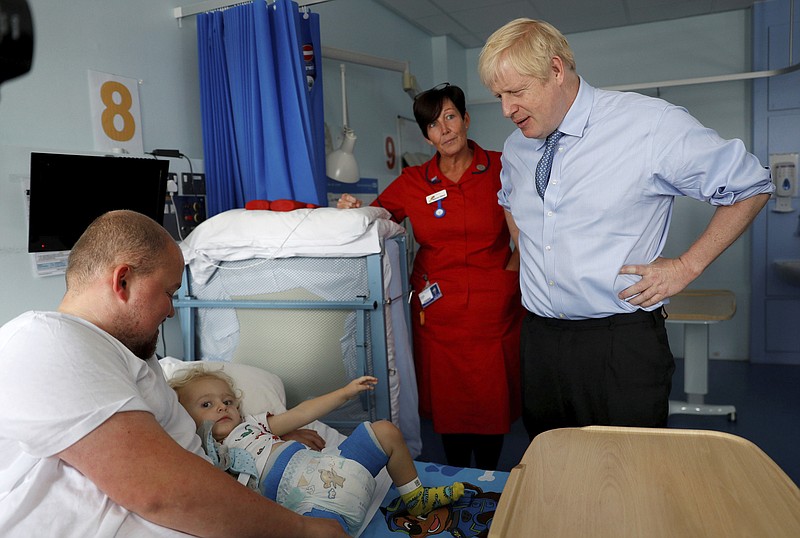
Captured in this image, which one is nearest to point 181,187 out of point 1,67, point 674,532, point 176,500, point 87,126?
point 87,126

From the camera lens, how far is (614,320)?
61.2 inches

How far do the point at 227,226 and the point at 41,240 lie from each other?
1.82 feet

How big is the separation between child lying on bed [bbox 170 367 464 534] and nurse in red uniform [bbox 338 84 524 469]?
55cm

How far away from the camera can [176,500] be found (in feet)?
3.18

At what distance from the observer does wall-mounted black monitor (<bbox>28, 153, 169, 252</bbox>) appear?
1803mm

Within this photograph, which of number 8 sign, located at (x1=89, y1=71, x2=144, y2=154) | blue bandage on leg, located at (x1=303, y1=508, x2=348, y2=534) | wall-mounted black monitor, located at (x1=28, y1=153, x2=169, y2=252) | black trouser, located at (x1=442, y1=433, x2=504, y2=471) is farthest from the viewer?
black trouser, located at (x1=442, y1=433, x2=504, y2=471)

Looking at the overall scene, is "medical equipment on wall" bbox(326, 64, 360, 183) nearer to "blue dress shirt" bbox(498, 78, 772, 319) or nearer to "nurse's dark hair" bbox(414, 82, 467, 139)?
"nurse's dark hair" bbox(414, 82, 467, 139)

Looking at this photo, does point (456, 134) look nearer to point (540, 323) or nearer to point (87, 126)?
point (540, 323)

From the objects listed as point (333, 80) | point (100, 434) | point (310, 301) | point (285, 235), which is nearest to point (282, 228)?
point (285, 235)

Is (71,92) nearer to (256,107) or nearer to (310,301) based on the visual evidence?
(256,107)

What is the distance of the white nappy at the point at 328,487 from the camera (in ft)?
4.67

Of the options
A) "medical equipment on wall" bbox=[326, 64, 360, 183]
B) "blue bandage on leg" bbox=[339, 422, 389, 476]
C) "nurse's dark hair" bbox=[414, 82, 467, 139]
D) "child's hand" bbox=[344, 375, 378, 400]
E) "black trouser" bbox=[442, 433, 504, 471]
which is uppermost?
"nurse's dark hair" bbox=[414, 82, 467, 139]

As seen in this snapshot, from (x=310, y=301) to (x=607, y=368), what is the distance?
0.99 m

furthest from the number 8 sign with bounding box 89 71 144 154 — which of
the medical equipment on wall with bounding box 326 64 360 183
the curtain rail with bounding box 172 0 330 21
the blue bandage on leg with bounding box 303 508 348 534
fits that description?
the blue bandage on leg with bounding box 303 508 348 534
